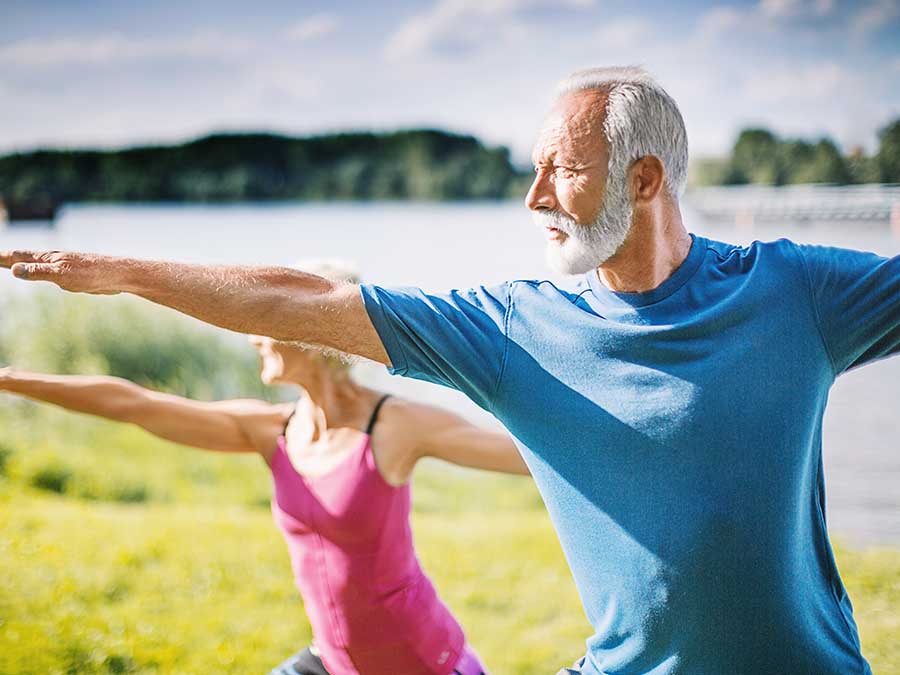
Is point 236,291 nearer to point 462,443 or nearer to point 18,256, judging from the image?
point 18,256

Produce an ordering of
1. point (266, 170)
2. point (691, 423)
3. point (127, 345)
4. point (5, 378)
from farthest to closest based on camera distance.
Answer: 1. point (266, 170)
2. point (127, 345)
3. point (5, 378)
4. point (691, 423)

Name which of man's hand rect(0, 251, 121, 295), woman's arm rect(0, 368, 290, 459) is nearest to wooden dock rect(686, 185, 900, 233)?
woman's arm rect(0, 368, 290, 459)

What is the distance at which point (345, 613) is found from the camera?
2486mm

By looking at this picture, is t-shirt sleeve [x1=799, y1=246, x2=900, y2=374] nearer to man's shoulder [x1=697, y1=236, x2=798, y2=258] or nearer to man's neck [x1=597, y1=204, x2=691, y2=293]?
man's shoulder [x1=697, y1=236, x2=798, y2=258]

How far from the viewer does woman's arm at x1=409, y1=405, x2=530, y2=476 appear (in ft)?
8.18

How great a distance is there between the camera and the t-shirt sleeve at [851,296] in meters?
1.73

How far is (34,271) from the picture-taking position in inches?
62.8

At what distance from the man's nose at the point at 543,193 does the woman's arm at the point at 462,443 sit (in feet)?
2.64

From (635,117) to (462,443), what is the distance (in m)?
1.05

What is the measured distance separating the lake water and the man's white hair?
4224 millimetres

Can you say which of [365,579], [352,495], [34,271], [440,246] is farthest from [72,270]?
[440,246]

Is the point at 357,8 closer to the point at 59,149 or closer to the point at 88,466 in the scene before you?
the point at 59,149

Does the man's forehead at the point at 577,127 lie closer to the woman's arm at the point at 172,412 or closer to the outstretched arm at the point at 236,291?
the outstretched arm at the point at 236,291

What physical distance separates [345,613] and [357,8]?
8.22 metres
